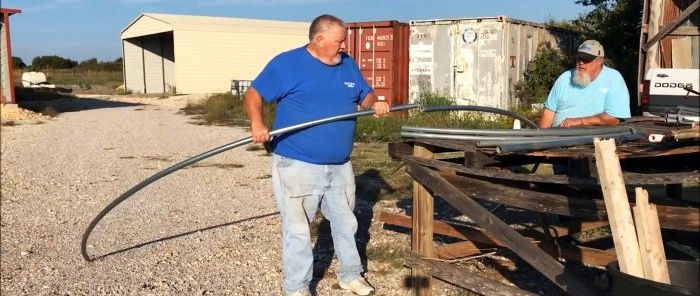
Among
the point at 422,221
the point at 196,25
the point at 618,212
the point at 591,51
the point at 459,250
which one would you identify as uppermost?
the point at 196,25

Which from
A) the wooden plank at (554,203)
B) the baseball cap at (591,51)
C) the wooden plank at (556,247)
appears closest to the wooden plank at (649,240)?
the wooden plank at (554,203)

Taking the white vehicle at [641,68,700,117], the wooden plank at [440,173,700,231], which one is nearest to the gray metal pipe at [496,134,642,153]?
the wooden plank at [440,173,700,231]

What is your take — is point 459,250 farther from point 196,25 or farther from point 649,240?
point 196,25

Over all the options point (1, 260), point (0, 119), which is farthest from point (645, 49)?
point (0, 119)

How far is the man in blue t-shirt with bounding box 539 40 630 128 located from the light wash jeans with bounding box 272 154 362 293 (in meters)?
1.76

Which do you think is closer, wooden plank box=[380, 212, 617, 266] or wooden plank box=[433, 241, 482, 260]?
wooden plank box=[380, 212, 617, 266]

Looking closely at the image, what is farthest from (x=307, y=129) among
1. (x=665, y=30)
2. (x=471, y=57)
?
(x=471, y=57)

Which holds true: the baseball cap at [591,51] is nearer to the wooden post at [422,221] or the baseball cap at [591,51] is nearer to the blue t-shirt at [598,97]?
the blue t-shirt at [598,97]

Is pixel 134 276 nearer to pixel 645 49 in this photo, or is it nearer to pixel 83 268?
pixel 83 268

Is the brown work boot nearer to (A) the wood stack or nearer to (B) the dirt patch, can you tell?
(A) the wood stack

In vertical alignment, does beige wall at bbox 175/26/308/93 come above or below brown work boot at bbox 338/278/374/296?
above

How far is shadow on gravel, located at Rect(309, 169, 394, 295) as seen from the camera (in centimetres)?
559

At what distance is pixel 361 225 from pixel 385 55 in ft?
31.8

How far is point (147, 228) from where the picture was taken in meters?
6.91
